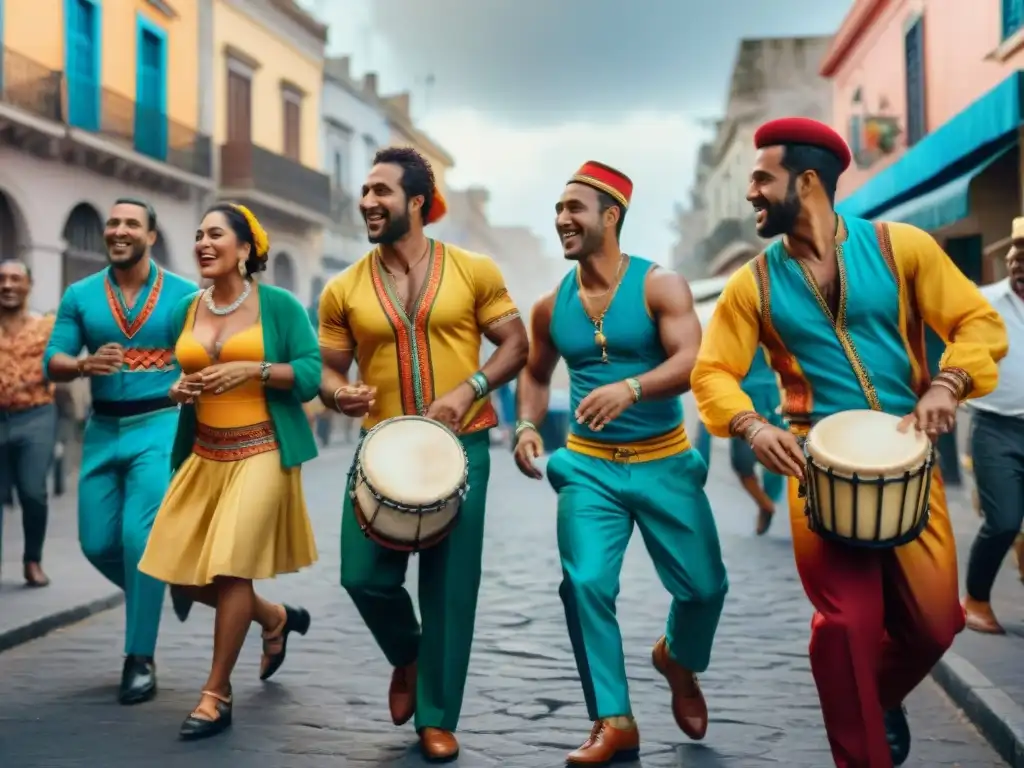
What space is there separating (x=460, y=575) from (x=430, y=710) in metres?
0.48

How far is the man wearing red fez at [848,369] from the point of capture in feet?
13.3

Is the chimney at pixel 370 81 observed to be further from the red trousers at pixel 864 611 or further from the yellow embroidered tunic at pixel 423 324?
the red trousers at pixel 864 611

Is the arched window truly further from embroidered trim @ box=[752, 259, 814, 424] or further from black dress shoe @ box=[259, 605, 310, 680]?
embroidered trim @ box=[752, 259, 814, 424]

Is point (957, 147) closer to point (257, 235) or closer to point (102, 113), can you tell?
point (257, 235)

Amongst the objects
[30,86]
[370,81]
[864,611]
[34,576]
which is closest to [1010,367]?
[864,611]

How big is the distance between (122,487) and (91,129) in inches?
697

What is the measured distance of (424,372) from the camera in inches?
203

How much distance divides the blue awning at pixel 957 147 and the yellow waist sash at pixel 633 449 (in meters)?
6.44

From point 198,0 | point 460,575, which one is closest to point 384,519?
point 460,575

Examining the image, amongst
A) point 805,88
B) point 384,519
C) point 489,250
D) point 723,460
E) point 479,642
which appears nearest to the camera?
point 384,519

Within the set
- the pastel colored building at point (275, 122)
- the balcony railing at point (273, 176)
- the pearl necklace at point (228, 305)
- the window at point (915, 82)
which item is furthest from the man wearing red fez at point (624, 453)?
the balcony railing at point (273, 176)

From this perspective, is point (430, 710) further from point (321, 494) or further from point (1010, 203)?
point (321, 494)

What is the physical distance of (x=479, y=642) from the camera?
7203 millimetres

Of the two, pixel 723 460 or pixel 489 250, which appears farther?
pixel 489 250
